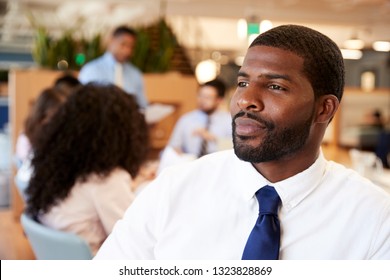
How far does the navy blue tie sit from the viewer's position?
980 millimetres

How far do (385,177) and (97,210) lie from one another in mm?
1913

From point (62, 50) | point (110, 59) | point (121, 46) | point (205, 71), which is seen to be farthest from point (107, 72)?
point (205, 71)

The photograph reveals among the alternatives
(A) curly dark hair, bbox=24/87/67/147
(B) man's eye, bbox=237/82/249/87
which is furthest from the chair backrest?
(A) curly dark hair, bbox=24/87/67/147

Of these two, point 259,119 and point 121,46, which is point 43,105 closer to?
point 121,46

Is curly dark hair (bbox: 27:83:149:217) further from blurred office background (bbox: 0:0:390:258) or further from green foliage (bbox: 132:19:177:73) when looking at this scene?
green foliage (bbox: 132:19:177:73)

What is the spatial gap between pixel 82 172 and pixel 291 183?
36.7 inches

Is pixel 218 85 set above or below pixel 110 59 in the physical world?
below

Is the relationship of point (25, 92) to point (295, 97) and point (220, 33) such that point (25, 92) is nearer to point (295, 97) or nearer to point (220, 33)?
point (295, 97)

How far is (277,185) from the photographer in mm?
1014

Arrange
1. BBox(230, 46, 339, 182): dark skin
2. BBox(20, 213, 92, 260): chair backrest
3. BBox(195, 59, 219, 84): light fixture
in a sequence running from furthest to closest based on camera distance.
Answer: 1. BBox(195, 59, 219, 84): light fixture
2. BBox(20, 213, 92, 260): chair backrest
3. BBox(230, 46, 339, 182): dark skin

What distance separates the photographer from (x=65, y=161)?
1.77 m

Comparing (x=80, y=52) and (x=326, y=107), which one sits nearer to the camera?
(x=326, y=107)

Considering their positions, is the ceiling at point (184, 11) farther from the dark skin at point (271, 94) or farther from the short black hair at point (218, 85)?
the dark skin at point (271, 94)

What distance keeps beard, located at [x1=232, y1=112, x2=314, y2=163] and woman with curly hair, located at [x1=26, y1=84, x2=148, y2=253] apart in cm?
86
